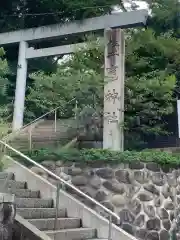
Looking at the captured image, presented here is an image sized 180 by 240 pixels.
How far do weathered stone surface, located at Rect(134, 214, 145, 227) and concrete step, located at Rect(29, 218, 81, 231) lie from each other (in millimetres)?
1250

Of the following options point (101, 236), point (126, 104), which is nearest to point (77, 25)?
point (126, 104)

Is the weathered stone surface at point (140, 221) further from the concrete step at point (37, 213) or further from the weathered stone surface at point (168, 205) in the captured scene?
the concrete step at point (37, 213)

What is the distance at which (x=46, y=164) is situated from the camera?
8.48 m

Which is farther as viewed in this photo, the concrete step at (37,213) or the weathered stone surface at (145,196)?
the weathered stone surface at (145,196)

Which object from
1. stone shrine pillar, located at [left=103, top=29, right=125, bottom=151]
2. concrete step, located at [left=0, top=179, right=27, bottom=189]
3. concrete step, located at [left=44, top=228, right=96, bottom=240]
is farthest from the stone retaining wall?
stone shrine pillar, located at [left=103, top=29, right=125, bottom=151]

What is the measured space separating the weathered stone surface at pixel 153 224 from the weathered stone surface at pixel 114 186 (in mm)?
870

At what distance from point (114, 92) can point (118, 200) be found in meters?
3.05

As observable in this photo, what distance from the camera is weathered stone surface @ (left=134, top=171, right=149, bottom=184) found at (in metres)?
8.30

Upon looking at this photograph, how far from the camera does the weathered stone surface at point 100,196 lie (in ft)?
26.5

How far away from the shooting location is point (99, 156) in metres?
8.30

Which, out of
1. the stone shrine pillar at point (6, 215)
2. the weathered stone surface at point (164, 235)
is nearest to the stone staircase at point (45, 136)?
the weathered stone surface at point (164, 235)

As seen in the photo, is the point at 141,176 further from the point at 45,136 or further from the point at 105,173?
the point at 45,136

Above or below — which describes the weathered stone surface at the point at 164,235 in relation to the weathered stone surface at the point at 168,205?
below

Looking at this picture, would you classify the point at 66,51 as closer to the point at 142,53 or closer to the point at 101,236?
the point at 142,53
